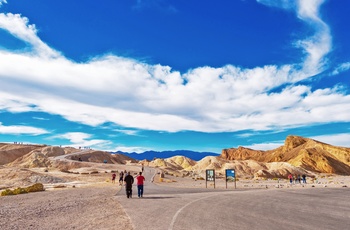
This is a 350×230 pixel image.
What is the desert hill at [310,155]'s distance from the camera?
13425cm

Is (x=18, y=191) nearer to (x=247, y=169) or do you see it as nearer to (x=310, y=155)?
(x=247, y=169)

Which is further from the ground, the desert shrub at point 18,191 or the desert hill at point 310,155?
the desert hill at point 310,155

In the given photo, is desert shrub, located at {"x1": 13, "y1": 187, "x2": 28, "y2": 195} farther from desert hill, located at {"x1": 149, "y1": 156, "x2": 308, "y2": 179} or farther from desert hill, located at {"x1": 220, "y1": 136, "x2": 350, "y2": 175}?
desert hill, located at {"x1": 220, "y1": 136, "x2": 350, "y2": 175}

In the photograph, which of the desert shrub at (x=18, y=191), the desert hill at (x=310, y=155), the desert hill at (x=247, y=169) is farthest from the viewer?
the desert hill at (x=310, y=155)

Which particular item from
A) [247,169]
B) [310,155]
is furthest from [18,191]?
[310,155]

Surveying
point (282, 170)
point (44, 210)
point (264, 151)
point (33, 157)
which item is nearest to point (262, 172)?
point (282, 170)

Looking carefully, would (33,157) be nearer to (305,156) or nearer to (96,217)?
(305,156)

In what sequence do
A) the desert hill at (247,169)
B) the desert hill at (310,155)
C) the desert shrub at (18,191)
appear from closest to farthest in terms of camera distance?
1. the desert shrub at (18,191)
2. the desert hill at (247,169)
3. the desert hill at (310,155)

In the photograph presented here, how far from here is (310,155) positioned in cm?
14100

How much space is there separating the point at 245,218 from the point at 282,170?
9067 cm

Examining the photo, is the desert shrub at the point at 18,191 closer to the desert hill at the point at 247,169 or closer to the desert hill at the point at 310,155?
the desert hill at the point at 247,169

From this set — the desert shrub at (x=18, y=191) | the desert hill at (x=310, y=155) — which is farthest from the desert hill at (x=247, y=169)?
the desert shrub at (x=18, y=191)

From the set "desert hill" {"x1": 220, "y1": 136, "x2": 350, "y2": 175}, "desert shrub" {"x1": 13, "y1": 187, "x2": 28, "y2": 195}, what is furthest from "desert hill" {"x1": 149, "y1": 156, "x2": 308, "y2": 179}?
"desert shrub" {"x1": 13, "y1": 187, "x2": 28, "y2": 195}

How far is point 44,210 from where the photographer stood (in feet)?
67.9
